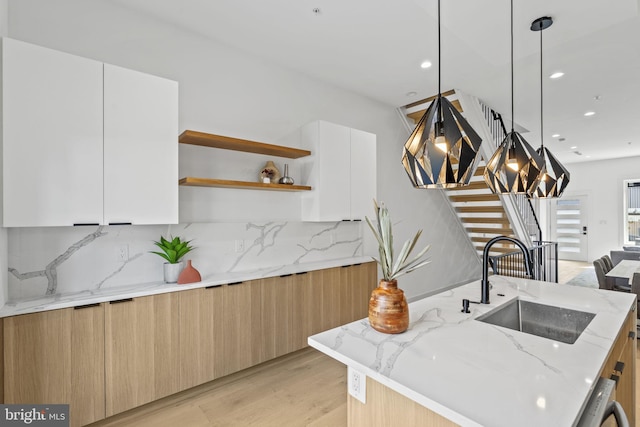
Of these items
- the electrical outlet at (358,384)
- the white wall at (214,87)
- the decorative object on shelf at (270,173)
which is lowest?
the electrical outlet at (358,384)

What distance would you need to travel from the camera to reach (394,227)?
4594mm

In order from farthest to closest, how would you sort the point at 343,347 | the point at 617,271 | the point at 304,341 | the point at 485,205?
the point at 485,205
the point at 617,271
the point at 304,341
the point at 343,347

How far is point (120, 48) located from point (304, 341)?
2918mm

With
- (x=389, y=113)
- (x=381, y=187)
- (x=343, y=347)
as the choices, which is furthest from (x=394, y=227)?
(x=343, y=347)

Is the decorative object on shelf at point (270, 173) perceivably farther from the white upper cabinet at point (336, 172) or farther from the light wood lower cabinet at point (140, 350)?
the light wood lower cabinet at point (140, 350)

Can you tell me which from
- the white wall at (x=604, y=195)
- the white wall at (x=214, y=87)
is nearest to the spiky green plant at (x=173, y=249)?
the white wall at (x=214, y=87)

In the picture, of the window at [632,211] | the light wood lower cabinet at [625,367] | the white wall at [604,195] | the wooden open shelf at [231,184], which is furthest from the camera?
the white wall at [604,195]

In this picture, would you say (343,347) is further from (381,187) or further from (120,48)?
(381,187)

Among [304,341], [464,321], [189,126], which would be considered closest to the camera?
[464,321]

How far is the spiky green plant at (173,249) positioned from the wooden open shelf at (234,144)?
0.80m

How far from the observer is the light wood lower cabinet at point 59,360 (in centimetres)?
175

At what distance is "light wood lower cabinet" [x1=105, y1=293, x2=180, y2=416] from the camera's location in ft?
6.63

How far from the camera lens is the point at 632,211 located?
8086mm

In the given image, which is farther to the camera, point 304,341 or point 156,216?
point 304,341
